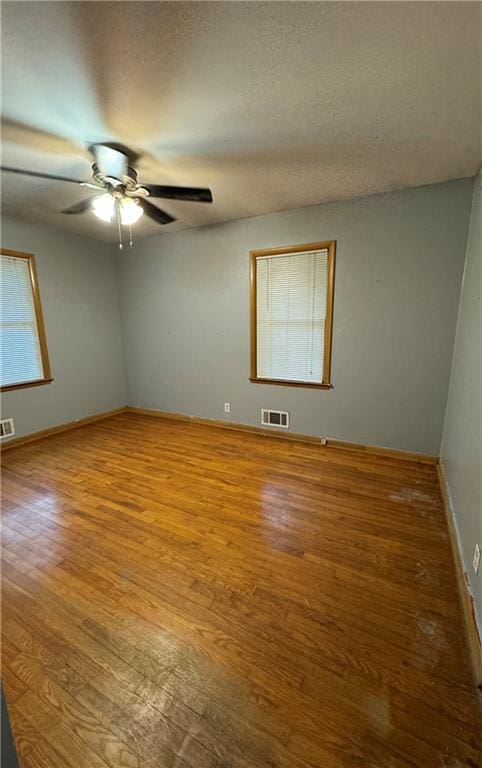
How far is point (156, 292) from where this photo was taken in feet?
14.2

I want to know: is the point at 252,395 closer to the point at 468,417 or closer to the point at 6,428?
the point at 468,417

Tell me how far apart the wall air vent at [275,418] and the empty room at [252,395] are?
31mm

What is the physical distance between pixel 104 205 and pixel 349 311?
2.46 m

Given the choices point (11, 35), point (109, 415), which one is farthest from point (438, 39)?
point (109, 415)

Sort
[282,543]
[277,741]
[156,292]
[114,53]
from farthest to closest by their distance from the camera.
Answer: [156,292]
[282,543]
[114,53]
[277,741]

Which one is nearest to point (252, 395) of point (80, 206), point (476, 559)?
point (80, 206)

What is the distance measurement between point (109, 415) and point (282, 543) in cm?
370

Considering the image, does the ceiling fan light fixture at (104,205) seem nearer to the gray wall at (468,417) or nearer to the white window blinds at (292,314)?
the white window blinds at (292,314)

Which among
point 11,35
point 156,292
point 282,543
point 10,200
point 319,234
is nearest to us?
point 11,35

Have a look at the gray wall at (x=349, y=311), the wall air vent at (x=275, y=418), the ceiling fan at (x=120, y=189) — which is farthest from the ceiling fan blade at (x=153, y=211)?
the wall air vent at (x=275, y=418)

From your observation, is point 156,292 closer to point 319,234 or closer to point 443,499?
point 319,234

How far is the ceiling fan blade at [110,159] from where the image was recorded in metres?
2.08

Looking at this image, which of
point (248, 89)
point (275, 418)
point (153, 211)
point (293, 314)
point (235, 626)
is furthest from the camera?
point (275, 418)

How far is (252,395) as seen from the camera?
3844 mm
